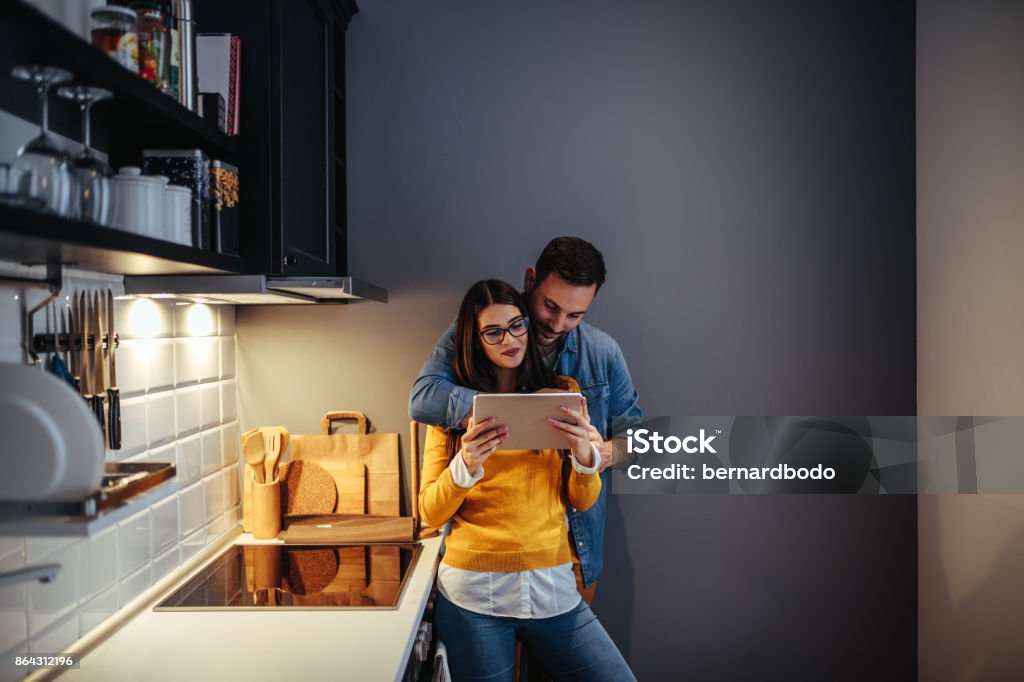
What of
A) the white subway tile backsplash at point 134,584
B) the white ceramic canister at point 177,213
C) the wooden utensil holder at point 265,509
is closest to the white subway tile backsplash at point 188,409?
the wooden utensil holder at point 265,509

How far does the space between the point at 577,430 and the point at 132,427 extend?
103 centimetres

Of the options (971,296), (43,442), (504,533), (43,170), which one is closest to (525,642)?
(504,533)

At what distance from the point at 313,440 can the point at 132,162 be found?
1.04 m

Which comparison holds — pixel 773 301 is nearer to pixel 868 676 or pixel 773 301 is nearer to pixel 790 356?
pixel 790 356

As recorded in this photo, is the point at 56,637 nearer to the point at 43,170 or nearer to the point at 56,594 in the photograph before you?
the point at 56,594

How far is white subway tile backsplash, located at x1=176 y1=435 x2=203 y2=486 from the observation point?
1.91m

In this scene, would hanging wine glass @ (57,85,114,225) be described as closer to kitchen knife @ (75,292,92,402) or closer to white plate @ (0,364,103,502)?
white plate @ (0,364,103,502)

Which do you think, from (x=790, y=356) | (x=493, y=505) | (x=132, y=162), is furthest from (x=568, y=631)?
(x=132, y=162)

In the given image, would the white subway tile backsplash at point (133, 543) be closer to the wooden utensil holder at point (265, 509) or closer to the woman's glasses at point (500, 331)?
the wooden utensil holder at point (265, 509)

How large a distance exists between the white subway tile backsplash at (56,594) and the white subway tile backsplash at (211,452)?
2.08 feet

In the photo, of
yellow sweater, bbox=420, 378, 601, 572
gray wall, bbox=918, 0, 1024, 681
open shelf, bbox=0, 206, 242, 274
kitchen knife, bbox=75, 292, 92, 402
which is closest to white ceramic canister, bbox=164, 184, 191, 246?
open shelf, bbox=0, 206, 242, 274

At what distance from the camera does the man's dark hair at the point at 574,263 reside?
183cm

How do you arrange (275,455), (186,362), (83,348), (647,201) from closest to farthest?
(83,348), (186,362), (275,455), (647,201)

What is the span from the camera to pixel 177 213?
1291 millimetres
